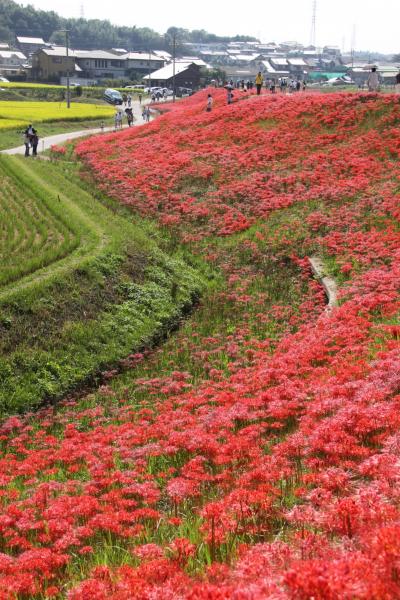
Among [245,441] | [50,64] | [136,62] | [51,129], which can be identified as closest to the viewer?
[245,441]

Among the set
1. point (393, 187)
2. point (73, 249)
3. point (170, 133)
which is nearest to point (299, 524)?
point (73, 249)

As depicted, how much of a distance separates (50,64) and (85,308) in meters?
121

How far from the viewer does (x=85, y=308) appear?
2119 centimetres

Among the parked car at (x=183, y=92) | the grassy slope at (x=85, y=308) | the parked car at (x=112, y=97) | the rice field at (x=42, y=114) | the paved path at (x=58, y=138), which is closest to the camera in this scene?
the grassy slope at (x=85, y=308)

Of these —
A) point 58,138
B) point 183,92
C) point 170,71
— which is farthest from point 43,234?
point 170,71

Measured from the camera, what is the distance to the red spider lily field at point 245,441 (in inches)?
254

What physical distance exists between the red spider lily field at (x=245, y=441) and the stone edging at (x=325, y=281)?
0.97ft

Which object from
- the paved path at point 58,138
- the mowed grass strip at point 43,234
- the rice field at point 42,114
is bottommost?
the mowed grass strip at point 43,234

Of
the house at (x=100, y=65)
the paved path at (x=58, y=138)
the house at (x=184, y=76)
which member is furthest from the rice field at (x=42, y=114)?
the house at (x=100, y=65)

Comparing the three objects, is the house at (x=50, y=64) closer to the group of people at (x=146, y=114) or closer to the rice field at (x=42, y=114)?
the rice field at (x=42, y=114)

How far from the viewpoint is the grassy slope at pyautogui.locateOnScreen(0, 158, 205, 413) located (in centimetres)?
1766

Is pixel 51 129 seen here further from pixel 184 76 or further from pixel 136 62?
pixel 136 62

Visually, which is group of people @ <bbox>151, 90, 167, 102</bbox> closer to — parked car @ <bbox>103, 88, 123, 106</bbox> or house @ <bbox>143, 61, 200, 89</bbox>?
parked car @ <bbox>103, 88, 123, 106</bbox>

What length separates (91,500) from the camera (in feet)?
31.0
